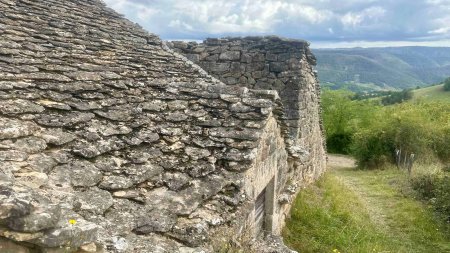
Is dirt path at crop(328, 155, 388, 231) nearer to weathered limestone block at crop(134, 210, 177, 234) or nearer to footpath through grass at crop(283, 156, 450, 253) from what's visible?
footpath through grass at crop(283, 156, 450, 253)

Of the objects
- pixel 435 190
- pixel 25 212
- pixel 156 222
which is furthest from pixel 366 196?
pixel 25 212

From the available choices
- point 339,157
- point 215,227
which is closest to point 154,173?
point 215,227

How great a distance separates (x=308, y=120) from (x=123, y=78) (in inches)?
289

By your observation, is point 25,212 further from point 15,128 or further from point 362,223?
point 362,223

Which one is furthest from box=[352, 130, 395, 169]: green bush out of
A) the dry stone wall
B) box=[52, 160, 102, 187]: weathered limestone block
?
box=[52, 160, 102, 187]: weathered limestone block

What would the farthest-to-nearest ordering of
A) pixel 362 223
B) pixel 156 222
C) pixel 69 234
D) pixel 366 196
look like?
pixel 366 196 → pixel 362 223 → pixel 156 222 → pixel 69 234

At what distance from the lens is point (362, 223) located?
30.8ft

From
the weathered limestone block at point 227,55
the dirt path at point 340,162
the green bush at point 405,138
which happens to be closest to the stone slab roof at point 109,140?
the weathered limestone block at point 227,55

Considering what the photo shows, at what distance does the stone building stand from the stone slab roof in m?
0.01

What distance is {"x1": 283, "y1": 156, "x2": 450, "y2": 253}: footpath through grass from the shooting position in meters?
7.54

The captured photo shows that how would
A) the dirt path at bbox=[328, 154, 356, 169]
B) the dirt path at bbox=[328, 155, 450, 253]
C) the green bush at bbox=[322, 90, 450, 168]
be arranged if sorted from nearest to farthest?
the dirt path at bbox=[328, 155, 450, 253]
the green bush at bbox=[322, 90, 450, 168]
the dirt path at bbox=[328, 154, 356, 169]

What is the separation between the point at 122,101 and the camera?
4492 mm

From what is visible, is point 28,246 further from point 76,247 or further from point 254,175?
point 254,175

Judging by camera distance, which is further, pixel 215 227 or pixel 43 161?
pixel 215 227
